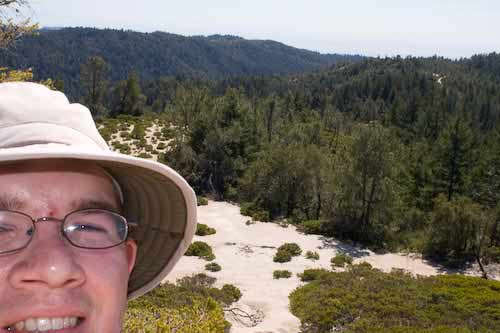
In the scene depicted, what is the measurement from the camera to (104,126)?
50438 mm

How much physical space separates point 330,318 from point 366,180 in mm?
11829

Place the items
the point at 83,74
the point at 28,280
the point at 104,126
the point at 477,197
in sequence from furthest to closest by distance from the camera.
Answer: the point at 83,74, the point at 104,126, the point at 477,197, the point at 28,280

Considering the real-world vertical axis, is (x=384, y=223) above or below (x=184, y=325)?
below

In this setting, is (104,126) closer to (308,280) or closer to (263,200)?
(263,200)

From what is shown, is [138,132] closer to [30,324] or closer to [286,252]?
[286,252]

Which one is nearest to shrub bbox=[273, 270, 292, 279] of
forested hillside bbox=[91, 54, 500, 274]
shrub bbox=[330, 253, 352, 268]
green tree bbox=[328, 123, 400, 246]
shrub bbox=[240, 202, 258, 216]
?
shrub bbox=[330, 253, 352, 268]

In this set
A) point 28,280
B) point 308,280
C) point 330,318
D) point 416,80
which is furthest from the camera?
point 416,80

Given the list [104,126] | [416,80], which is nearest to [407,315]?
[104,126]

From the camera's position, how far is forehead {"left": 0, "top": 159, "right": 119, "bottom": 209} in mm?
1681

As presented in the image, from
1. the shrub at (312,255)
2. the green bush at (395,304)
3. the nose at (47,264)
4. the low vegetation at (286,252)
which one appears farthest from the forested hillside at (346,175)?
the nose at (47,264)

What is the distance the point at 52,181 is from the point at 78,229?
0.71 ft

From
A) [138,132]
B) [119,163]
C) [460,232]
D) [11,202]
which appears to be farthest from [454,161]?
[11,202]

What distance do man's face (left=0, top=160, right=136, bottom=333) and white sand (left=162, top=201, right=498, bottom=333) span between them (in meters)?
10.6

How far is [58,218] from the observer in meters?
1.71
